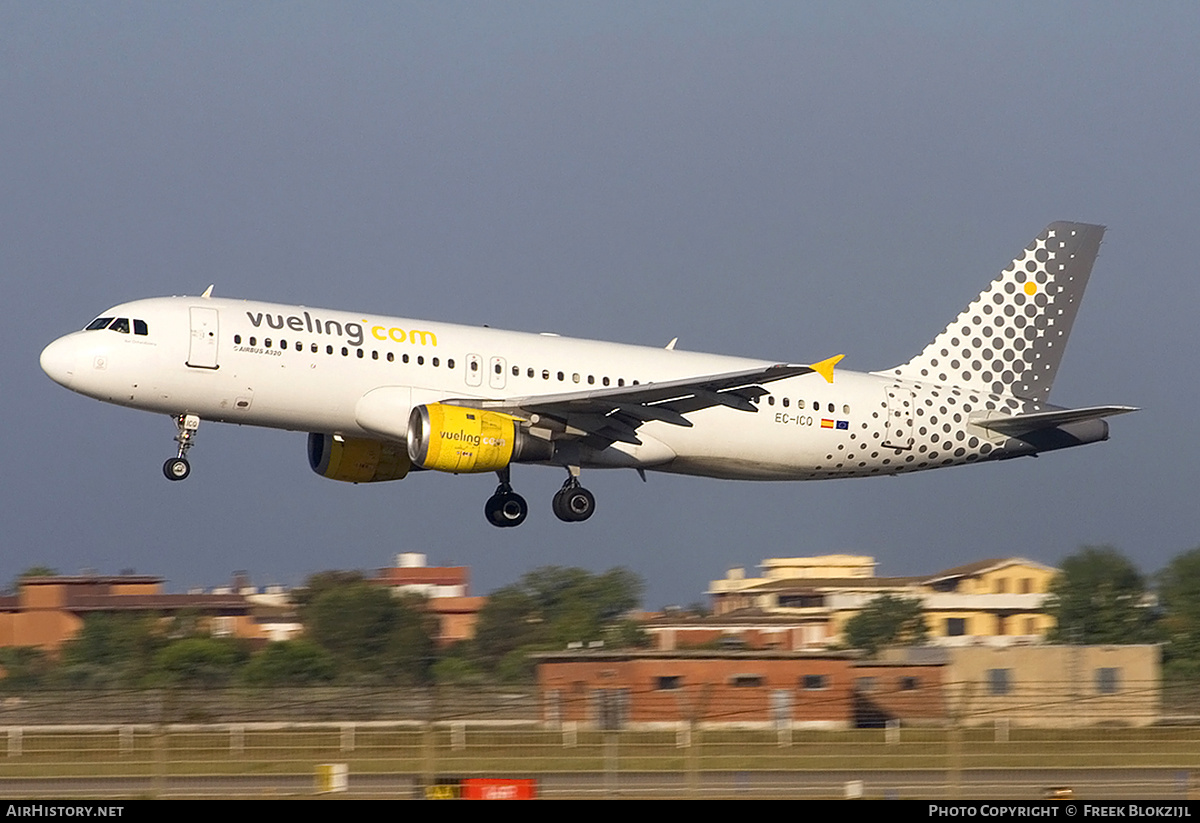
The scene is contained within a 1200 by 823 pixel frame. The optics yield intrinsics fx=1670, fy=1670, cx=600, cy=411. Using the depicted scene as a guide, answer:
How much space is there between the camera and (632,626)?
52.2m

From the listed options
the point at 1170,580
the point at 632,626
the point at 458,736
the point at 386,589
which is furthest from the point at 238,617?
the point at 458,736

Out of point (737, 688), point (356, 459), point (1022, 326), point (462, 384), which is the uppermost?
point (1022, 326)

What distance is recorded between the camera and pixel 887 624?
5847 cm

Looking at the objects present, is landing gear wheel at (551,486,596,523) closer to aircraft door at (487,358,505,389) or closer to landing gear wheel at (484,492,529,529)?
landing gear wheel at (484,492,529,529)

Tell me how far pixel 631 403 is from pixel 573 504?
3793 millimetres

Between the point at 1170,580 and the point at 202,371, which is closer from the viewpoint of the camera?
the point at 202,371

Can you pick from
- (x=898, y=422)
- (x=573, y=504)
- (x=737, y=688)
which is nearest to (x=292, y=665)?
(x=573, y=504)

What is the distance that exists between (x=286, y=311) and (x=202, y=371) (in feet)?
6.57

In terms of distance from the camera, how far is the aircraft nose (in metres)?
30.9

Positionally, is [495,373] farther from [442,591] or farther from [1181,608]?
[442,591]

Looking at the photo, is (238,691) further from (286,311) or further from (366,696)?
(286,311)

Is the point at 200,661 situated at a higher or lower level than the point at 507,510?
lower

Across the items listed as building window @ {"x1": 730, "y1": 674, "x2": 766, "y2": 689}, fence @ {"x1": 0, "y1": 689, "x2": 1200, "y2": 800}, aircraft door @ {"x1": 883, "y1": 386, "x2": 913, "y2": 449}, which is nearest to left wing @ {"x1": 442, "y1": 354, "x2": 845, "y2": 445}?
aircraft door @ {"x1": 883, "y1": 386, "x2": 913, "y2": 449}

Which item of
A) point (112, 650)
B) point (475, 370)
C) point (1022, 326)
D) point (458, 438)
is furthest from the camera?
point (112, 650)
